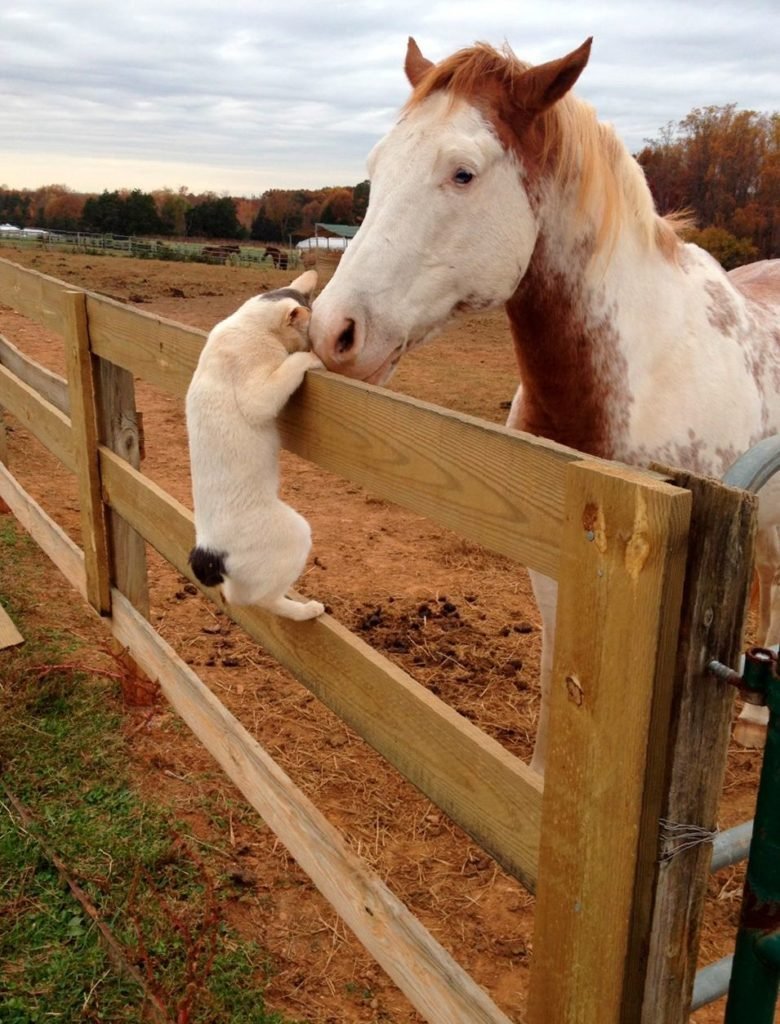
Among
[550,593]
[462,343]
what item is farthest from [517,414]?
[462,343]

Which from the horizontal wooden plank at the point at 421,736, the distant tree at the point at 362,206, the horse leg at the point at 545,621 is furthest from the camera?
the distant tree at the point at 362,206

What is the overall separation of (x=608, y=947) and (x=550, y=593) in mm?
1751

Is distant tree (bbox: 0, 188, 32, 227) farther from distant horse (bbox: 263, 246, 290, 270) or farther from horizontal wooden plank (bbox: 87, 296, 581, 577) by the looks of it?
horizontal wooden plank (bbox: 87, 296, 581, 577)

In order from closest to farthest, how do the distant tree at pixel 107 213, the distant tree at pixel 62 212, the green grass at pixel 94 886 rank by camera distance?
the green grass at pixel 94 886 < the distant tree at pixel 107 213 < the distant tree at pixel 62 212

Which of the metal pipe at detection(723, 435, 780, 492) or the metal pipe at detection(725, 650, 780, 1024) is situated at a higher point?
the metal pipe at detection(723, 435, 780, 492)

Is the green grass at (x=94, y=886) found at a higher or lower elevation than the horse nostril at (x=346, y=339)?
lower

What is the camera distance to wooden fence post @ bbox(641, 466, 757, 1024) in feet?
3.43

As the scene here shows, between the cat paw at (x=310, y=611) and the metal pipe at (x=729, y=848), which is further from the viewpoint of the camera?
the cat paw at (x=310, y=611)

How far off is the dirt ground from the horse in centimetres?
154

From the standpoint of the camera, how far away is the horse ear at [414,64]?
274 centimetres

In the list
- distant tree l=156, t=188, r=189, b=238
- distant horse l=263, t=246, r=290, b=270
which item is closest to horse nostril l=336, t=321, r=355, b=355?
distant horse l=263, t=246, r=290, b=270

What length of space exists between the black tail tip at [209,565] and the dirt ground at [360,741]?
1.27 metres

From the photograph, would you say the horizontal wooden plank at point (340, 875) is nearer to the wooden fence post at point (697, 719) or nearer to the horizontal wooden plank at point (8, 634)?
the wooden fence post at point (697, 719)

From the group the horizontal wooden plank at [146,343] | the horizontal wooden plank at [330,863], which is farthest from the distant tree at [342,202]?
the horizontal wooden plank at [330,863]
